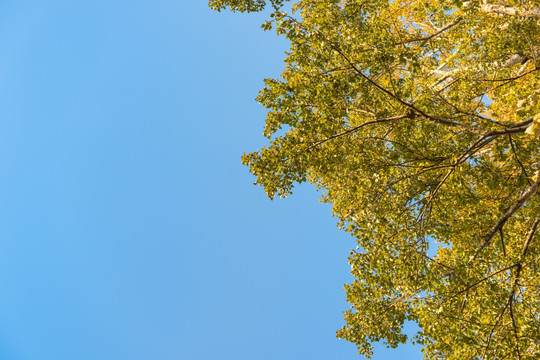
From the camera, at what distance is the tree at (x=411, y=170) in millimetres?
8211

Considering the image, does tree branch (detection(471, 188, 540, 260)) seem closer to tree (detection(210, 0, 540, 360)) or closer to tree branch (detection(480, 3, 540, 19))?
tree (detection(210, 0, 540, 360))

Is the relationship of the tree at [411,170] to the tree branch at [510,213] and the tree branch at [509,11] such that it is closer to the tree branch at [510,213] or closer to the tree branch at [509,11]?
the tree branch at [510,213]

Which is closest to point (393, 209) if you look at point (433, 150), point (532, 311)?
point (433, 150)

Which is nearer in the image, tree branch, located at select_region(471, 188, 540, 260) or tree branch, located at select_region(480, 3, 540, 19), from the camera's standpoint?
tree branch, located at select_region(471, 188, 540, 260)

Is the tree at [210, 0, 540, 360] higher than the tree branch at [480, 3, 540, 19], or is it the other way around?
the tree branch at [480, 3, 540, 19]

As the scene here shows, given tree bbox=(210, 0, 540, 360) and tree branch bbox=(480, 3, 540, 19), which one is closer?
tree bbox=(210, 0, 540, 360)

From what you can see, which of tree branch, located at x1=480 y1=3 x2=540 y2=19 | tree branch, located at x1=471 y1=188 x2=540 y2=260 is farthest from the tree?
tree branch, located at x1=480 y1=3 x2=540 y2=19

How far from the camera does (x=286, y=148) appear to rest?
940 centimetres

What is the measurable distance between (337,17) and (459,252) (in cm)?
775

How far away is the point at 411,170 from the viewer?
30.6ft

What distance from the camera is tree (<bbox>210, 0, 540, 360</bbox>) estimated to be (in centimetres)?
821

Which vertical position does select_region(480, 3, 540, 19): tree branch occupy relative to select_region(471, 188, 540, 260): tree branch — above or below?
above

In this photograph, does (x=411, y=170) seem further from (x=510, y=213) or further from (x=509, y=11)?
(x=509, y=11)

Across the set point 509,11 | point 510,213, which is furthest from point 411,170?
point 509,11
